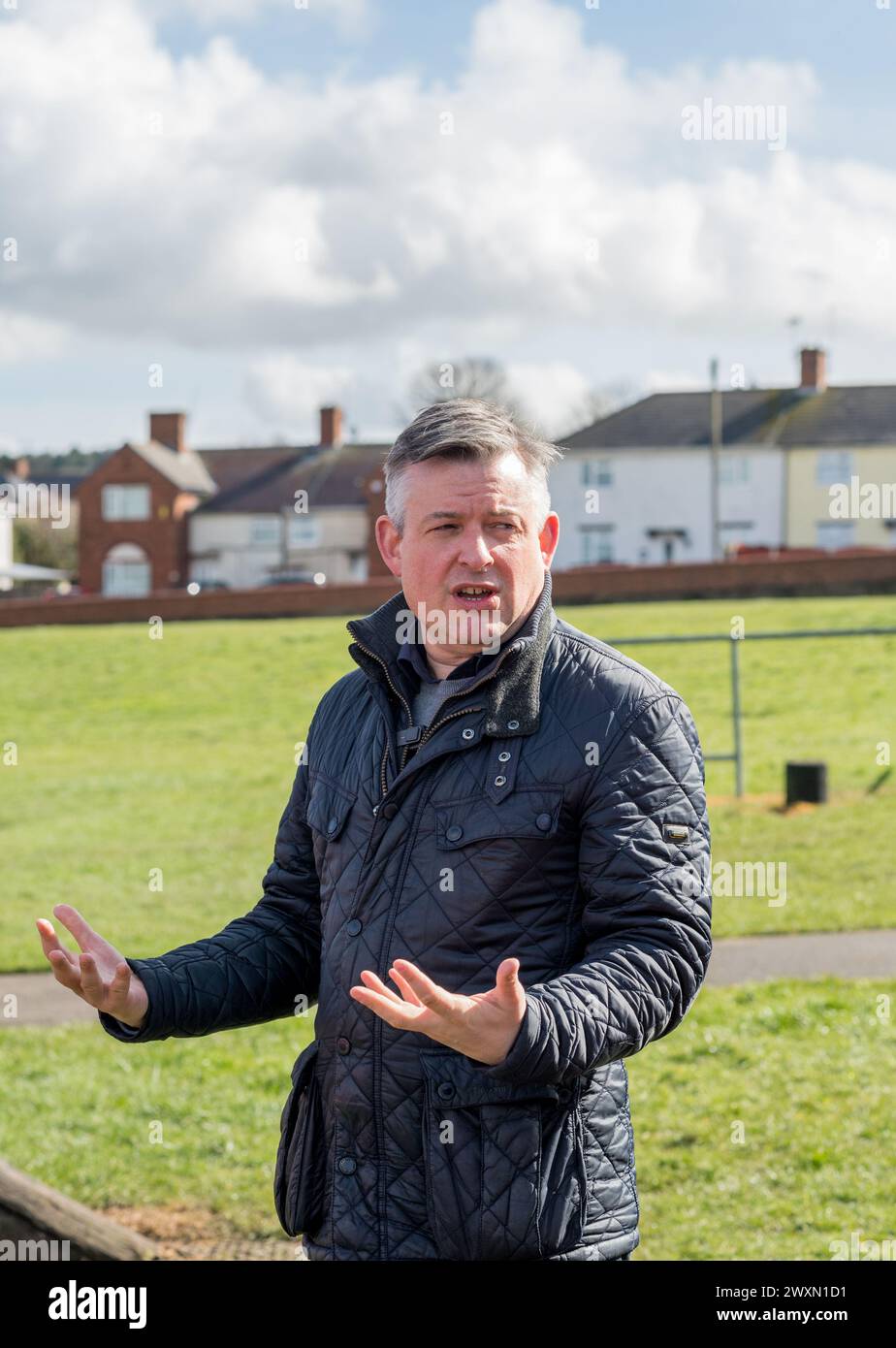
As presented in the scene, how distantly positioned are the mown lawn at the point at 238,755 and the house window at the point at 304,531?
1115 inches

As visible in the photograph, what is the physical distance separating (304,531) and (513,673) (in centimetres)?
6474

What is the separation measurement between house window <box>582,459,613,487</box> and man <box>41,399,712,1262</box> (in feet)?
196

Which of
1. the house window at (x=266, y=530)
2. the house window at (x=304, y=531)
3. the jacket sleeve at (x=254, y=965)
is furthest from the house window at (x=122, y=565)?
the jacket sleeve at (x=254, y=965)

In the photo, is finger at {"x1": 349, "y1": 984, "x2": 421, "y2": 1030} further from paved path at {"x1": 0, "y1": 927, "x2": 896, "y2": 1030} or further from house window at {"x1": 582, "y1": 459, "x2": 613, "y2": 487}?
house window at {"x1": 582, "y1": 459, "x2": 613, "y2": 487}

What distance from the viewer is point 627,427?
62.4 m

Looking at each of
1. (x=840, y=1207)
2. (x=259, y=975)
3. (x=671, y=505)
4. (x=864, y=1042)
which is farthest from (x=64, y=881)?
(x=671, y=505)

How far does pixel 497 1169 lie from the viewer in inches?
98.0

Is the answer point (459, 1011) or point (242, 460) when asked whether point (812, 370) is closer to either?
point (242, 460)

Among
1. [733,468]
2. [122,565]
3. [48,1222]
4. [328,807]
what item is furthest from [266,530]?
[328,807]

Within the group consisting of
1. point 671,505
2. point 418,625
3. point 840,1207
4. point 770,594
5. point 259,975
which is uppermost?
point 671,505
